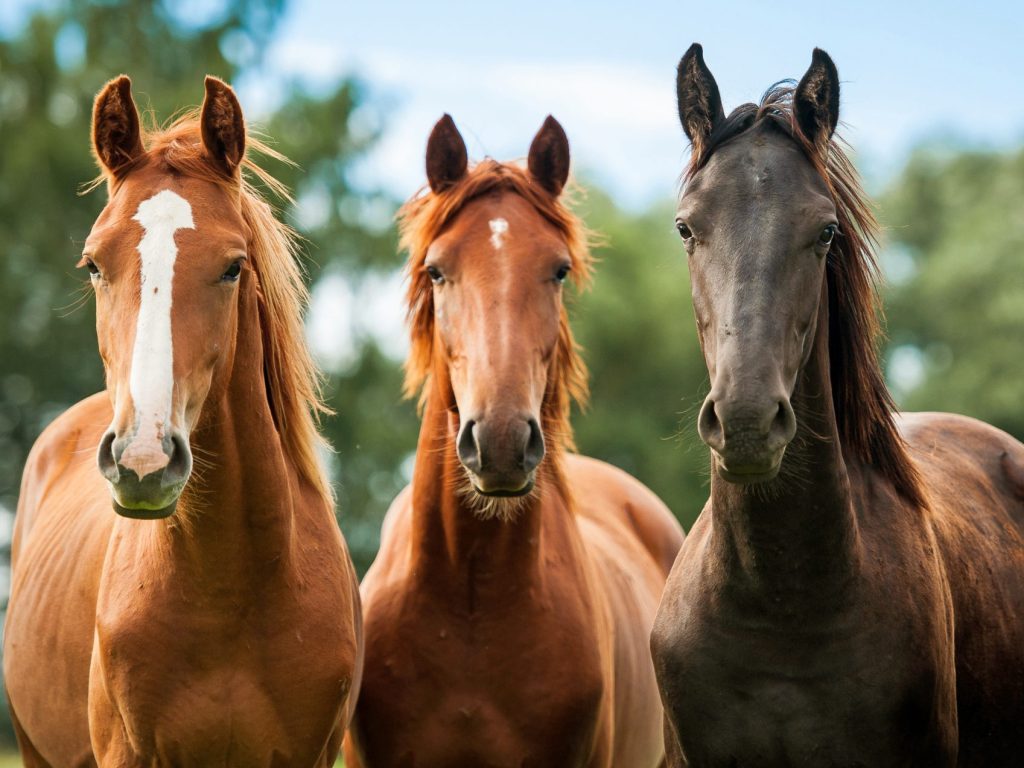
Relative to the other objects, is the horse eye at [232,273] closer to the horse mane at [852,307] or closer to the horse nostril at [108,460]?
the horse nostril at [108,460]

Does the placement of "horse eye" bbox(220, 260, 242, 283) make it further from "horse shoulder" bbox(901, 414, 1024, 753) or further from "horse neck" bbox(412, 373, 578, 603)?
"horse shoulder" bbox(901, 414, 1024, 753)

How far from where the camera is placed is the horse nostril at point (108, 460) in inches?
133

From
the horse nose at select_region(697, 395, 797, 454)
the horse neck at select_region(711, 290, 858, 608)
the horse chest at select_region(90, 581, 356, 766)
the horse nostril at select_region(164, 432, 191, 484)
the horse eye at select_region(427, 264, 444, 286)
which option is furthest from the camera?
the horse eye at select_region(427, 264, 444, 286)

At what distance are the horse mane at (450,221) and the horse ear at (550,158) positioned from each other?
0.05 m

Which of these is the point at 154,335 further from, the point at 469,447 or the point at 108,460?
the point at 469,447

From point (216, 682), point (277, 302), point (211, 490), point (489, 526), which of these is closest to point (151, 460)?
point (211, 490)

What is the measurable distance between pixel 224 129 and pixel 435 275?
1038 mm

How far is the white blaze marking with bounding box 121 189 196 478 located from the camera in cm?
338

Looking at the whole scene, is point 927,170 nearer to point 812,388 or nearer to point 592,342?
point 592,342

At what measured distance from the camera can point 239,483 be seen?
4.15 m

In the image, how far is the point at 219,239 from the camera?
12.6 feet

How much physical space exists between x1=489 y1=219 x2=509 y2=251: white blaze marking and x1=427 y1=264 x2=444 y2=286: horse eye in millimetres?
241

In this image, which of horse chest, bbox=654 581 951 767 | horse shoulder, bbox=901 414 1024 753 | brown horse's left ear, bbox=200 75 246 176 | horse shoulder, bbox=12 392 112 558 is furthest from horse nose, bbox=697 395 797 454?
horse shoulder, bbox=12 392 112 558

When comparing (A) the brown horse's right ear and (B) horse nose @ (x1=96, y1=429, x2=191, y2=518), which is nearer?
(B) horse nose @ (x1=96, y1=429, x2=191, y2=518)
